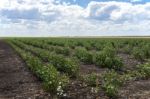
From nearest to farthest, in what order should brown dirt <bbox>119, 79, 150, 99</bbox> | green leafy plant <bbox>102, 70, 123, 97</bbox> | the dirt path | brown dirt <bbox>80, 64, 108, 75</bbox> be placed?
green leafy plant <bbox>102, 70, 123, 97</bbox> < brown dirt <bbox>119, 79, 150, 99</bbox> < the dirt path < brown dirt <bbox>80, 64, 108, 75</bbox>

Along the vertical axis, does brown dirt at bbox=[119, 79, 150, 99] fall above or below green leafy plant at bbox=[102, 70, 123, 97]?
below

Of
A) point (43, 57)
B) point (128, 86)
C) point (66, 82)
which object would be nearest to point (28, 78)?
point (66, 82)

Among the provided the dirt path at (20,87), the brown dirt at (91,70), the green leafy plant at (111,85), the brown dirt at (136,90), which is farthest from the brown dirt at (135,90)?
the brown dirt at (91,70)

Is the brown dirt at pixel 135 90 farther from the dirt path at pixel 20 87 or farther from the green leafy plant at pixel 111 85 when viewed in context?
the dirt path at pixel 20 87

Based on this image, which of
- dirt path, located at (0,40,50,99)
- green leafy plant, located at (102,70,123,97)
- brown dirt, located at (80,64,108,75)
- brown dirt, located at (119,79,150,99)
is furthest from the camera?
brown dirt, located at (80,64,108,75)

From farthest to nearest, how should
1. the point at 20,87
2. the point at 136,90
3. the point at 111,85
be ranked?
1. the point at 20,87
2. the point at 136,90
3. the point at 111,85

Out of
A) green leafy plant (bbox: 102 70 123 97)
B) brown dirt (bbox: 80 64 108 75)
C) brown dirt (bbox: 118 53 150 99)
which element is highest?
green leafy plant (bbox: 102 70 123 97)

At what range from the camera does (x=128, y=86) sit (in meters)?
12.6

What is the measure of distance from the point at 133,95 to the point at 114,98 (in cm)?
79

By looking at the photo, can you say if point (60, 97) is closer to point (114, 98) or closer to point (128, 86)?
point (114, 98)

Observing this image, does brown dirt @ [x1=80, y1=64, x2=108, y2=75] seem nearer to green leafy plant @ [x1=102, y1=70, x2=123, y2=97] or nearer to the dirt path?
the dirt path

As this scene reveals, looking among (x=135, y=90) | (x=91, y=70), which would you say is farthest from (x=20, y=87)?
(x=91, y=70)

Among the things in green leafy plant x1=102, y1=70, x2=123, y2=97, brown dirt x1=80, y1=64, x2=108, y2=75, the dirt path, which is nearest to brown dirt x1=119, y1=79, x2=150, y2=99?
green leafy plant x1=102, y1=70, x2=123, y2=97

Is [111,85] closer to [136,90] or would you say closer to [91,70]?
[136,90]
